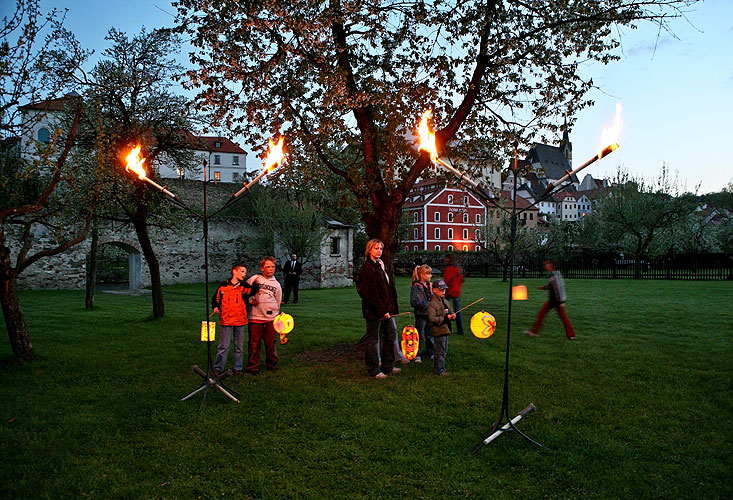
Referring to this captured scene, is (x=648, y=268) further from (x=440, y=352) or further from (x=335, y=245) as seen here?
(x=440, y=352)

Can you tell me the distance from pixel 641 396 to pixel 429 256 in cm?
4697

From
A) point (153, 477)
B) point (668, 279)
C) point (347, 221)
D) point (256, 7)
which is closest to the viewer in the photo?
point (153, 477)

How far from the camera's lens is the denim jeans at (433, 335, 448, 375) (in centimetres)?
794

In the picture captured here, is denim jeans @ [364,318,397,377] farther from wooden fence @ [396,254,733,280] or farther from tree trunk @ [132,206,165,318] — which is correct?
wooden fence @ [396,254,733,280]

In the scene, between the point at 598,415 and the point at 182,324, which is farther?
the point at 182,324

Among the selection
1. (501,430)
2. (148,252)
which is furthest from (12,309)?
(501,430)

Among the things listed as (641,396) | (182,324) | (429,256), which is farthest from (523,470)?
(429,256)

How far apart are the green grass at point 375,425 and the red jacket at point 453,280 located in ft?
4.08

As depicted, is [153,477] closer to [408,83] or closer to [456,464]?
[456,464]

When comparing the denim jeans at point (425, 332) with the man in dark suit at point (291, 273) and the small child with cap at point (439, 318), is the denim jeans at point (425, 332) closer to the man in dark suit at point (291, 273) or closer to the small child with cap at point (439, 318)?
the small child with cap at point (439, 318)

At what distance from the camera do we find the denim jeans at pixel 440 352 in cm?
794

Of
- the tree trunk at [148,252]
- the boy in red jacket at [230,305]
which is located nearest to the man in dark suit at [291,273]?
the tree trunk at [148,252]

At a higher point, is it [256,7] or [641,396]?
[256,7]

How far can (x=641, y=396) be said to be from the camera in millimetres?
6871
